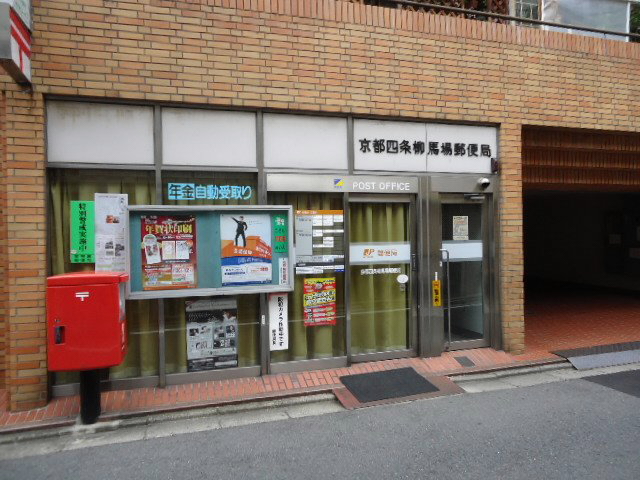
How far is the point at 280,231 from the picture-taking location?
18.3 ft

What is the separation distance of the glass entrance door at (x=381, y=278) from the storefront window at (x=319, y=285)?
8.6 inches

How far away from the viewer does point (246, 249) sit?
5.46 meters

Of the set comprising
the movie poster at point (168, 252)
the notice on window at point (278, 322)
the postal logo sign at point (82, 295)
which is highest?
the movie poster at point (168, 252)

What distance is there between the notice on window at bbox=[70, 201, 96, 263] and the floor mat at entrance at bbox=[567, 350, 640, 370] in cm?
661

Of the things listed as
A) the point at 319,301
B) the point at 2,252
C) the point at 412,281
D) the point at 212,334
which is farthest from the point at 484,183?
the point at 2,252

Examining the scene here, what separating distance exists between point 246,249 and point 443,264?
294 cm

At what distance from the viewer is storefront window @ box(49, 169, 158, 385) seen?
5.01 m

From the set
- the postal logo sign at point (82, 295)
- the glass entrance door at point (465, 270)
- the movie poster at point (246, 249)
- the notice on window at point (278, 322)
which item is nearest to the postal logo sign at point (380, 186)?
the glass entrance door at point (465, 270)

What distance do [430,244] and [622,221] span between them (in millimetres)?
9219

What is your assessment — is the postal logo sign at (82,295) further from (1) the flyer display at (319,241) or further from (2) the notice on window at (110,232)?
(1) the flyer display at (319,241)

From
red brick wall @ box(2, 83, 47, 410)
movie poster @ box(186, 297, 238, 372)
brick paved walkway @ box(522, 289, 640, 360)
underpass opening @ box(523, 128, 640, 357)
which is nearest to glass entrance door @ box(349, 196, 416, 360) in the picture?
movie poster @ box(186, 297, 238, 372)

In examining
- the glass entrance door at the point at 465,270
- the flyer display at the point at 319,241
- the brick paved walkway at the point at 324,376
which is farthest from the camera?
the glass entrance door at the point at 465,270

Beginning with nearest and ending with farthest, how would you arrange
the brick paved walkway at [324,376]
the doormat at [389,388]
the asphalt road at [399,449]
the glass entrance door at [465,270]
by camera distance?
1. the asphalt road at [399,449]
2. the brick paved walkway at [324,376]
3. the doormat at [389,388]
4. the glass entrance door at [465,270]

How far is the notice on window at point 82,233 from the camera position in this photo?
5.02m
